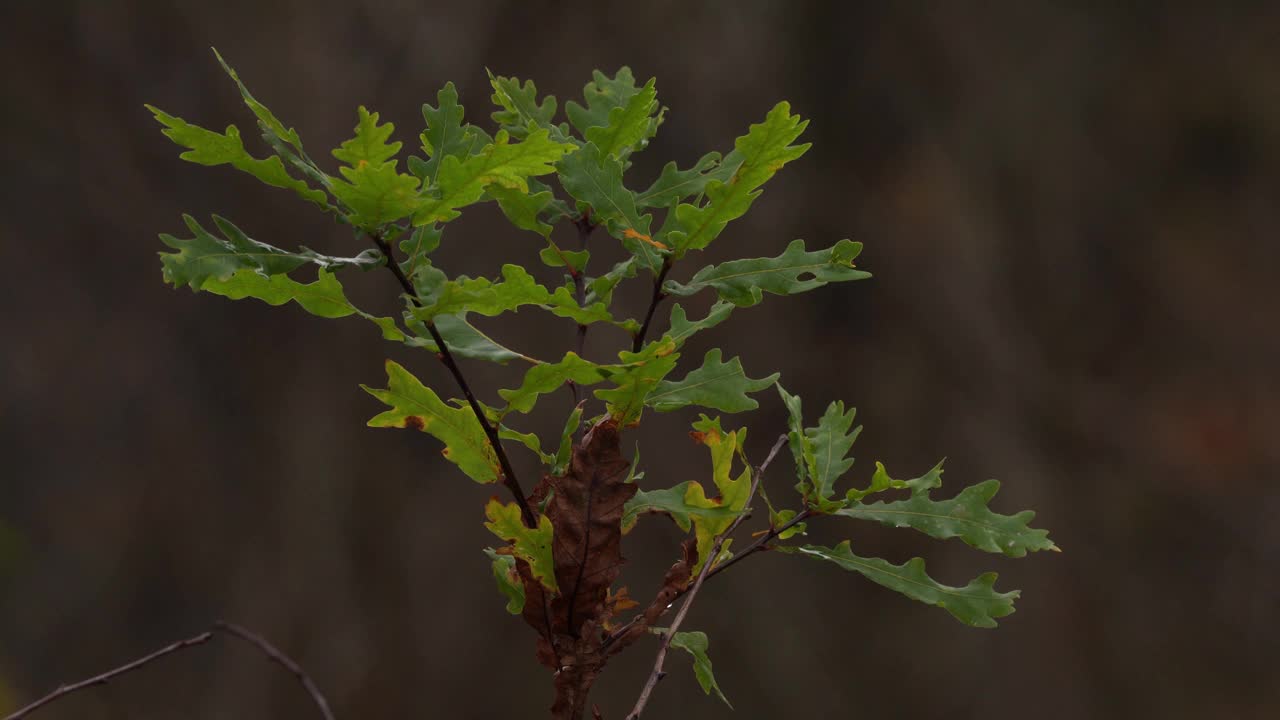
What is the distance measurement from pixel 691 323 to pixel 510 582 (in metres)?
0.15

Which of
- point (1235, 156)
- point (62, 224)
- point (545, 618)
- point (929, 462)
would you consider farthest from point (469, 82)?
point (545, 618)

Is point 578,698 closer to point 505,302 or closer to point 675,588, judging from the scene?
point 675,588

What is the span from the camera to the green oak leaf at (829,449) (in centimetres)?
50

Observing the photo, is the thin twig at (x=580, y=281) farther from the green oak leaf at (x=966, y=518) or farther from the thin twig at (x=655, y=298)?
the green oak leaf at (x=966, y=518)

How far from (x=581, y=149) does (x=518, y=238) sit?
1057mm

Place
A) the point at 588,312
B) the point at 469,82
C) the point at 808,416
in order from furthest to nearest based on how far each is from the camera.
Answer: the point at 469,82, the point at 808,416, the point at 588,312

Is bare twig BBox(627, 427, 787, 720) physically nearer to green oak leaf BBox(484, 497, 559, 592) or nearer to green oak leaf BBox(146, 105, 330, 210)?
green oak leaf BBox(484, 497, 559, 592)

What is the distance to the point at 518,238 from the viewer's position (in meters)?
1.51

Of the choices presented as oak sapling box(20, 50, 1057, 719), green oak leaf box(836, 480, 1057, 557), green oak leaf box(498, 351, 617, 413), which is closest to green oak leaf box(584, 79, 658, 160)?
oak sapling box(20, 50, 1057, 719)

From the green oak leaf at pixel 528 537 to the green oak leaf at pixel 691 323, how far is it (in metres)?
0.10

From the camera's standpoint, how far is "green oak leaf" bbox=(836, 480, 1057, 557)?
1.65ft

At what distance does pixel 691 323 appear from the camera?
481mm

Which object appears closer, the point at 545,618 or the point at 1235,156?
the point at 545,618

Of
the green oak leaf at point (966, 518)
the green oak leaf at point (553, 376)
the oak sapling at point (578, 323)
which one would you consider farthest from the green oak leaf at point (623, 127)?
the green oak leaf at point (966, 518)
